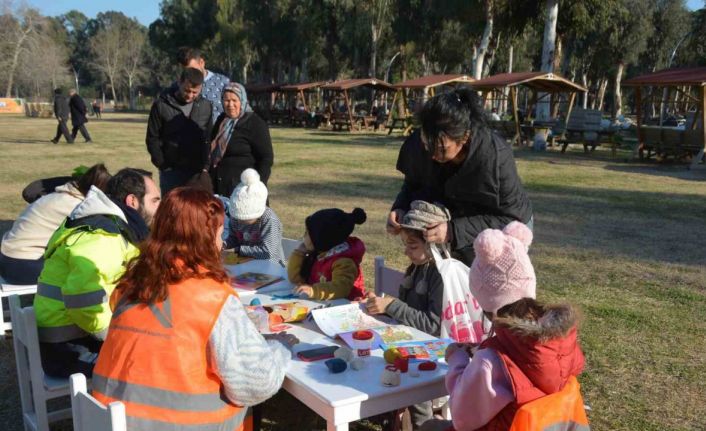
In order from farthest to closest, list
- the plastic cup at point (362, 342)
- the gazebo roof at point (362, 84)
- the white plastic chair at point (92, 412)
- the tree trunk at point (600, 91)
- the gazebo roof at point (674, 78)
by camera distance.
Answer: the tree trunk at point (600, 91) → the gazebo roof at point (362, 84) → the gazebo roof at point (674, 78) → the plastic cup at point (362, 342) → the white plastic chair at point (92, 412)

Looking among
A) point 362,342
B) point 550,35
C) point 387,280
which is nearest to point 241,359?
point 362,342

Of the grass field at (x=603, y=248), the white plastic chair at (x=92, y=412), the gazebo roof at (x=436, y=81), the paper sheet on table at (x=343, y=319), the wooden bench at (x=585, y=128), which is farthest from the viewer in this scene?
the gazebo roof at (x=436, y=81)

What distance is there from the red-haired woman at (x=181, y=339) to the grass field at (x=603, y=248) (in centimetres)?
151

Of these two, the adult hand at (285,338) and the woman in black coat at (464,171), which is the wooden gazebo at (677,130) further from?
the adult hand at (285,338)

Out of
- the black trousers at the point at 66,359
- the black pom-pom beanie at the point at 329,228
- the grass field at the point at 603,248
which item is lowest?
the grass field at the point at 603,248

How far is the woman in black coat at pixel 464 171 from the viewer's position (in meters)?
2.96

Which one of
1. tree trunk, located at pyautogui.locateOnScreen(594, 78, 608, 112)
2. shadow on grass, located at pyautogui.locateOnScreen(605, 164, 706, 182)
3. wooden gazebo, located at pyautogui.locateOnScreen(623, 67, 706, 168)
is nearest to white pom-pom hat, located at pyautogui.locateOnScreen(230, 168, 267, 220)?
shadow on grass, located at pyautogui.locateOnScreen(605, 164, 706, 182)

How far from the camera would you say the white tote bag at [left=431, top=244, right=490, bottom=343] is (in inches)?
116

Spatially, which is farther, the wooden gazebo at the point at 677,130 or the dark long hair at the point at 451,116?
the wooden gazebo at the point at 677,130

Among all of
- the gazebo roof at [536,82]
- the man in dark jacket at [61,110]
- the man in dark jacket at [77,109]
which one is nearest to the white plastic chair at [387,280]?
the gazebo roof at [536,82]

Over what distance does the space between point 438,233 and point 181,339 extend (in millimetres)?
1490

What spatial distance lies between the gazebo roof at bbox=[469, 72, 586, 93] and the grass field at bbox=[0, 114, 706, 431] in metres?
3.04

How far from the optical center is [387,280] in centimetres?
380

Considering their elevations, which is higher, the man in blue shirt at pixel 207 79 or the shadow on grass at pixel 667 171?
the man in blue shirt at pixel 207 79
